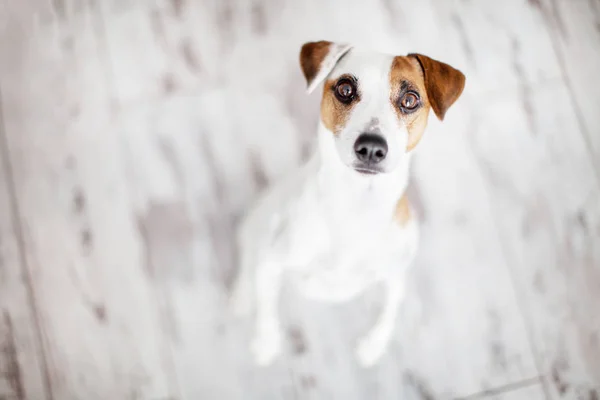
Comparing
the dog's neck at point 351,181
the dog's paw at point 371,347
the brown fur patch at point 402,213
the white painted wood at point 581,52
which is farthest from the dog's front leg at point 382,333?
the white painted wood at point 581,52

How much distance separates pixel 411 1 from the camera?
7.56 ft

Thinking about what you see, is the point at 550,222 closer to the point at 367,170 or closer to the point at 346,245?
the point at 346,245

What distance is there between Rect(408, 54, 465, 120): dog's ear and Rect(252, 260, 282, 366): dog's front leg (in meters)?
0.67

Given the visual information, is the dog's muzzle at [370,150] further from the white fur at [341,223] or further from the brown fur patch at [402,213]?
the brown fur patch at [402,213]

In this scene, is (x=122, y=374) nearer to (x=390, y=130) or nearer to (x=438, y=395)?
(x=438, y=395)

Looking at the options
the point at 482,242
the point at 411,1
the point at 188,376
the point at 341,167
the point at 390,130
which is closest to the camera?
the point at 390,130

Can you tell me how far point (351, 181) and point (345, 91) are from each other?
0.80 ft

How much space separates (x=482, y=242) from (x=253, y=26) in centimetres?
132

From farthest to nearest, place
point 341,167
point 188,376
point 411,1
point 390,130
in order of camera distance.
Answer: point 411,1 < point 188,376 < point 341,167 < point 390,130

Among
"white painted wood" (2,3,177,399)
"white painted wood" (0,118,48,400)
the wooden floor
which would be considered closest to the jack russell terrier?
the wooden floor

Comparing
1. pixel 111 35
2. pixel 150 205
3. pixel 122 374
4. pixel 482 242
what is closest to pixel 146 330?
pixel 122 374

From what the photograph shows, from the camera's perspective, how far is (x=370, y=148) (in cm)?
129

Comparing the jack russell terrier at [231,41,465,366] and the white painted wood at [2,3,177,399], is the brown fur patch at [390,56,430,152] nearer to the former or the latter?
the jack russell terrier at [231,41,465,366]

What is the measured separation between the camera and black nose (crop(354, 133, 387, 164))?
129 centimetres
